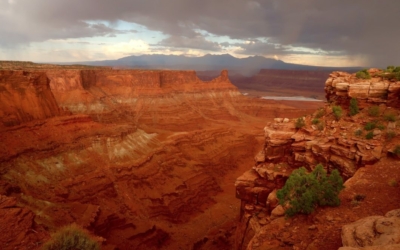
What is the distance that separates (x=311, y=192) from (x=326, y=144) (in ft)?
15.5

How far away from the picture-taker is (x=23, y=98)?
28078 millimetres

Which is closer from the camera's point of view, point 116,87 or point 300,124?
point 300,124

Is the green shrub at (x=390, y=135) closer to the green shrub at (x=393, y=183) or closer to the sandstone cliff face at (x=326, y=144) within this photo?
the sandstone cliff face at (x=326, y=144)

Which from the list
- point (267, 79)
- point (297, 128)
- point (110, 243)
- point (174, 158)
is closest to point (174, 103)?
point (174, 158)

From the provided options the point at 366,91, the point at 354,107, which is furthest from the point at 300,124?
the point at 366,91

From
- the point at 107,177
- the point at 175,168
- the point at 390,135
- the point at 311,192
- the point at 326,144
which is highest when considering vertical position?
the point at 390,135

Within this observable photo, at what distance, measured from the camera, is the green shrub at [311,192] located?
10492 mm

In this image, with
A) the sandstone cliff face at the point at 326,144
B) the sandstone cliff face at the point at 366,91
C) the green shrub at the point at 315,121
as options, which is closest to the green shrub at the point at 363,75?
the sandstone cliff face at the point at 366,91

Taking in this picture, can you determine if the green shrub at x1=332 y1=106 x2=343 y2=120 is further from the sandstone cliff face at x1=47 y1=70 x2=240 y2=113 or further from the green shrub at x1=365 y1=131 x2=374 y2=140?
the sandstone cliff face at x1=47 y1=70 x2=240 y2=113

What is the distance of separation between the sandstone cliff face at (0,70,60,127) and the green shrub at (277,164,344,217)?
26.4 m

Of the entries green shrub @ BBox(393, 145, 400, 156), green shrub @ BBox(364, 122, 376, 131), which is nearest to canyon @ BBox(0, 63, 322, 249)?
green shrub @ BBox(364, 122, 376, 131)

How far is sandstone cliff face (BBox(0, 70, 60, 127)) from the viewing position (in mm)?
26714

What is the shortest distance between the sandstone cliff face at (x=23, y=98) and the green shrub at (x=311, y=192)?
26.4m

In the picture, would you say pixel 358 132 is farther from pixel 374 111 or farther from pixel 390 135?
pixel 374 111
